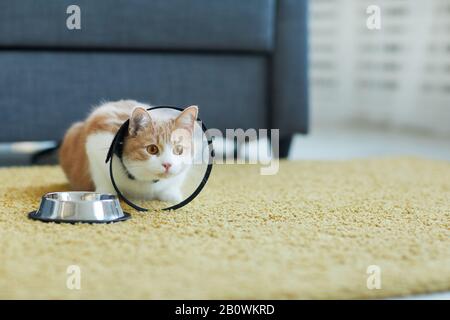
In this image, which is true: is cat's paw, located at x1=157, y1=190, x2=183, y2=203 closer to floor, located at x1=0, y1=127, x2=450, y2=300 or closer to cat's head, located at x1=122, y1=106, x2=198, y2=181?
cat's head, located at x1=122, y1=106, x2=198, y2=181

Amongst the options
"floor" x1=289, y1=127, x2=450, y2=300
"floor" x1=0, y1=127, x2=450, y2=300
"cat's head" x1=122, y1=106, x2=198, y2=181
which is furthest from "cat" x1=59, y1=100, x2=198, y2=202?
"floor" x1=289, y1=127, x2=450, y2=300

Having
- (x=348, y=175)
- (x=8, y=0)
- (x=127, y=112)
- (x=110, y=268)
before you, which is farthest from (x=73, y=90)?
(x=110, y=268)

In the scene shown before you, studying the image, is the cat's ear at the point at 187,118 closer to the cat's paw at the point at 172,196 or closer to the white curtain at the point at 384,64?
the cat's paw at the point at 172,196

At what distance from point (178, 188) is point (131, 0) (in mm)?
737

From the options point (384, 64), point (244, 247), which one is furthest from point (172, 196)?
point (384, 64)

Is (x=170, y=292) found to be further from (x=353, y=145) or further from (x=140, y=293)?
(x=353, y=145)

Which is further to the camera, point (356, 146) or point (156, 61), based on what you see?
point (356, 146)

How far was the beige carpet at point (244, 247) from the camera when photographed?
81 cm

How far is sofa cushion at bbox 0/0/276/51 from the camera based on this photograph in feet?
5.76

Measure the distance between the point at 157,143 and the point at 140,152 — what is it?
0.04m

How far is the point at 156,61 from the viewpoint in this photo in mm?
1891

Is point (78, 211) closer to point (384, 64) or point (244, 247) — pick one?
point (244, 247)

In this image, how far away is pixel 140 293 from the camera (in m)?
0.78

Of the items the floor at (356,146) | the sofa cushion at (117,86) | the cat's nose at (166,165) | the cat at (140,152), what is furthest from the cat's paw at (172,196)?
the floor at (356,146)
